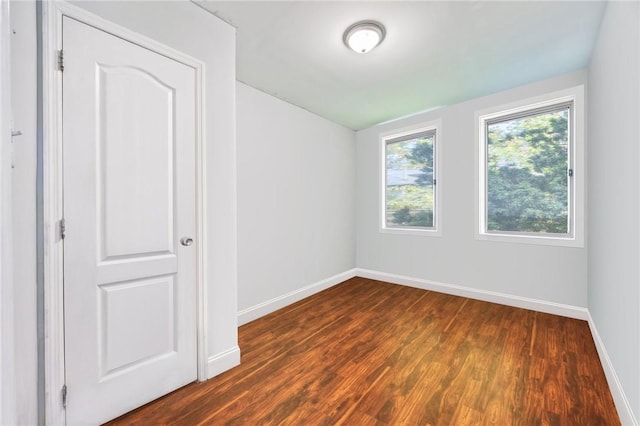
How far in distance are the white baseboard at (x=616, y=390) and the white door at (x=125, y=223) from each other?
2448mm

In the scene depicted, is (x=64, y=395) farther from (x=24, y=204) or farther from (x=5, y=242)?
(x=24, y=204)

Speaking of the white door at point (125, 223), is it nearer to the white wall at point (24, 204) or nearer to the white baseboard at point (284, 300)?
the white wall at point (24, 204)

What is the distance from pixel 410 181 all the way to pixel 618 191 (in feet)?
8.17

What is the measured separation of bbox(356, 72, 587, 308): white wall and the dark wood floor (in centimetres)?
38

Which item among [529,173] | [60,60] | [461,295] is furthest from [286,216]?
[529,173]

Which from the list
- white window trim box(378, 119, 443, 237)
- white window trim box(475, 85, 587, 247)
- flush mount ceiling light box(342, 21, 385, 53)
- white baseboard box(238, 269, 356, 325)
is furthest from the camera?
white window trim box(378, 119, 443, 237)

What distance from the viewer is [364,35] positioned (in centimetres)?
196

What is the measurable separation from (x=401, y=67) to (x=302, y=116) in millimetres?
1402

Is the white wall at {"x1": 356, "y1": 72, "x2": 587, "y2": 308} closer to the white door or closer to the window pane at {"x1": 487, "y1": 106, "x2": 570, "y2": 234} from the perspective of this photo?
the window pane at {"x1": 487, "y1": 106, "x2": 570, "y2": 234}

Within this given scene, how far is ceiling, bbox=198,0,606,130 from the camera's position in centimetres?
177

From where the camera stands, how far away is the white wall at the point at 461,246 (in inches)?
107

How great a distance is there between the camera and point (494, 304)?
307cm

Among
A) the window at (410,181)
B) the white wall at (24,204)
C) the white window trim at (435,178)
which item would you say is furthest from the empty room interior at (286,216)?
the window at (410,181)

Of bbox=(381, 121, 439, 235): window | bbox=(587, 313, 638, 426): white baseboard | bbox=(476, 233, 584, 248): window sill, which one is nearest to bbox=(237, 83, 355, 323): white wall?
bbox=(381, 121, 439, 235): window
